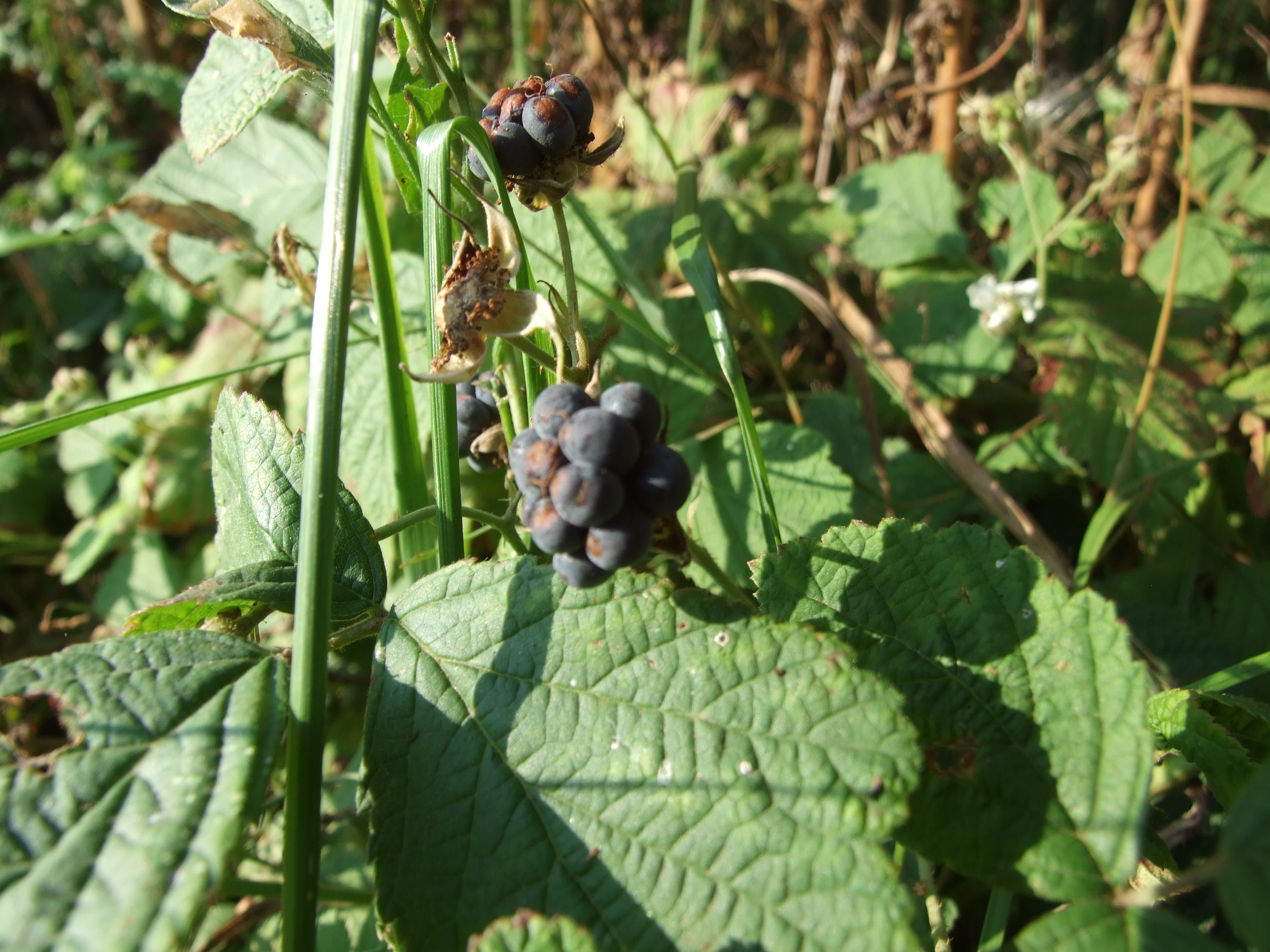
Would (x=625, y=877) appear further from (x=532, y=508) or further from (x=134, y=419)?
(x=134, y=419)

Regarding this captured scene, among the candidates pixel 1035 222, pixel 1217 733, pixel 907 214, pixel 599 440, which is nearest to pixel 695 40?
pixel 907 214

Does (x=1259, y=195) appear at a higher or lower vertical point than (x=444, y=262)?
lower

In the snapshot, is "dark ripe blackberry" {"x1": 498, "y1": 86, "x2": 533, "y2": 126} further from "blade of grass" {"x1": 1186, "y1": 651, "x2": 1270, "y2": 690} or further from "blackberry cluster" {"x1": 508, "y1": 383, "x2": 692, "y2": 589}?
"blade of grass" {"x1": 1186, "y1": 651, "x2": 1270, "y2": 690}

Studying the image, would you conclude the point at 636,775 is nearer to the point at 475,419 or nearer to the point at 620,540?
the point at 620,540

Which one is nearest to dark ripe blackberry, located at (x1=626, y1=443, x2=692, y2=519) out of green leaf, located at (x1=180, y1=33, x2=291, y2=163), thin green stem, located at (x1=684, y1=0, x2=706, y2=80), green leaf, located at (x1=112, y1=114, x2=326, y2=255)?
green leaf, located at (x1=180, y1=33, x2=291, y2=163)

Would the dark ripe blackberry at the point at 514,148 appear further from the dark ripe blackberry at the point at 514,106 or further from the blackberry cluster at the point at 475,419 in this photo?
the blackberry cluster at the point at 475,419

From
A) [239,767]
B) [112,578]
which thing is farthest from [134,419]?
[239,767]

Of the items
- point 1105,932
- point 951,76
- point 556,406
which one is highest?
point 951,76
